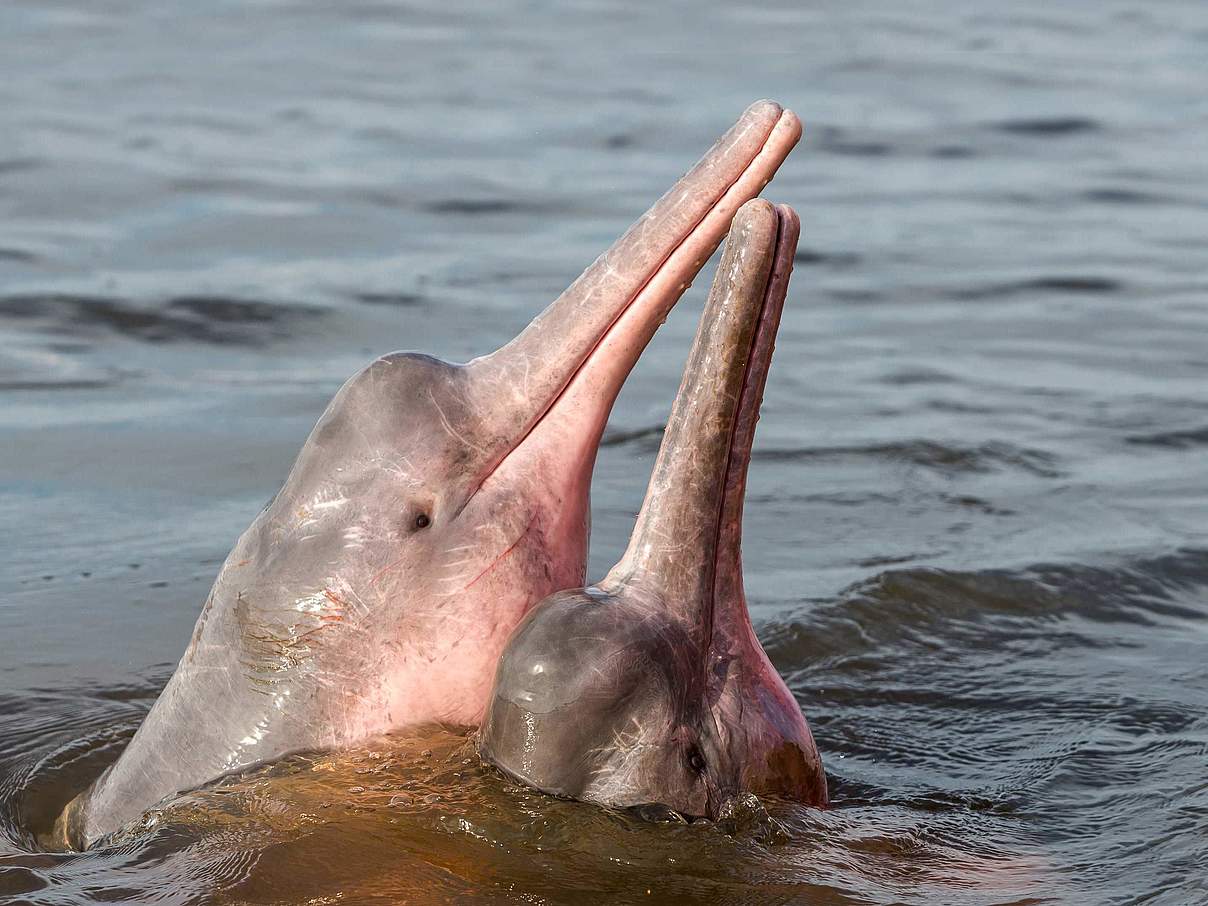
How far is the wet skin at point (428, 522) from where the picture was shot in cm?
471

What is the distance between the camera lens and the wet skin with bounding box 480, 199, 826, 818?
434 centimetres

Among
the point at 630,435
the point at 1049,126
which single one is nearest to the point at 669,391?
the point at 630,435

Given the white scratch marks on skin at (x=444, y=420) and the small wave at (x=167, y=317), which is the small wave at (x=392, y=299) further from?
the white scratch marks on skin at (x=444, y=420)

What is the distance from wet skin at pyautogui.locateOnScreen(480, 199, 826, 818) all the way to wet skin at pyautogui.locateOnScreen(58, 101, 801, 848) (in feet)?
0.84

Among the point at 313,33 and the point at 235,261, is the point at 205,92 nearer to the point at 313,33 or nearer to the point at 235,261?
the point at 313,33

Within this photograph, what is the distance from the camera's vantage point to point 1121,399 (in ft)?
33.2

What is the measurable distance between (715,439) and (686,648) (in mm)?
502

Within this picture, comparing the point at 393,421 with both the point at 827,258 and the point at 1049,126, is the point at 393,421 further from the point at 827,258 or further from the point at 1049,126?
the point at 1049,126

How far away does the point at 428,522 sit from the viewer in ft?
15.6

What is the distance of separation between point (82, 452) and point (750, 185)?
4.91 m

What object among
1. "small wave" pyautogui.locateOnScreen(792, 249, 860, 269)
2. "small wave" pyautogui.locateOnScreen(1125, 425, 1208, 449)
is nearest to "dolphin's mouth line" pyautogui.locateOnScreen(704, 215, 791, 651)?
"small wave" pyautogui.locateOnScreen(1125, 425, 1208, 449)

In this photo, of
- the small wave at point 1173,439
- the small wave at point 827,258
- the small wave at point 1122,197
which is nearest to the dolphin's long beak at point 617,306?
the small wave at point 1173,439

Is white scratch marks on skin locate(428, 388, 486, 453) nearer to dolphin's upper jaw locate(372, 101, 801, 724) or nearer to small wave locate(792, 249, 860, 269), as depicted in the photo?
dolphin's upper jaw locate(372, 101, 801, 724)

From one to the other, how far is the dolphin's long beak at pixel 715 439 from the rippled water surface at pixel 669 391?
570 mm
